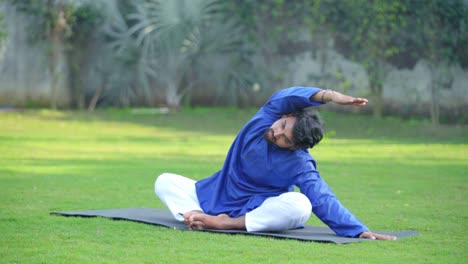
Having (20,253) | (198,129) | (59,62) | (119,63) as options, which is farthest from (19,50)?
(20,253)

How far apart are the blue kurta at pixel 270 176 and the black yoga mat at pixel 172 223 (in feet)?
0.55

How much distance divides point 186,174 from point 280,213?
408 centimetres

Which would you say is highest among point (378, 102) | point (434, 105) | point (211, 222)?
point (211, 222)

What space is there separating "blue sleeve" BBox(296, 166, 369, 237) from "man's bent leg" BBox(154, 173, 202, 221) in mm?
908

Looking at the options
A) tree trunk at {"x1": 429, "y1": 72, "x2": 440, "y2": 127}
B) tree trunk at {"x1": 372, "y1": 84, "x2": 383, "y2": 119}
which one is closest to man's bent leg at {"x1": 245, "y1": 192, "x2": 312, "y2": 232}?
tree trunk at {"x1": 429, "y1": 72, "x2": 440, "y2": 127}

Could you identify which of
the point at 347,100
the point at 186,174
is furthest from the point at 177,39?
the point at 347,100

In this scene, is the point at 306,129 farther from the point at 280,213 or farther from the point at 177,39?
the point at 177,39

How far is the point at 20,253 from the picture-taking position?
18.5 feet

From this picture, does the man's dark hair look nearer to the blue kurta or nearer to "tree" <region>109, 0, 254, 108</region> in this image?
the blue kurta

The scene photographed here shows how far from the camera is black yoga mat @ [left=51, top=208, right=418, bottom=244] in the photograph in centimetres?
628

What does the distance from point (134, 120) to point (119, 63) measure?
8.82ft

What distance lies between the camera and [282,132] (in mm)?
6387

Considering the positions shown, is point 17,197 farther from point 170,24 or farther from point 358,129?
point 170,24

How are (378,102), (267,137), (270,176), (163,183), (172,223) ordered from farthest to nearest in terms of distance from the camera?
(378,102) → (163,183) → (172,223) → (270,176) → (267,137)
